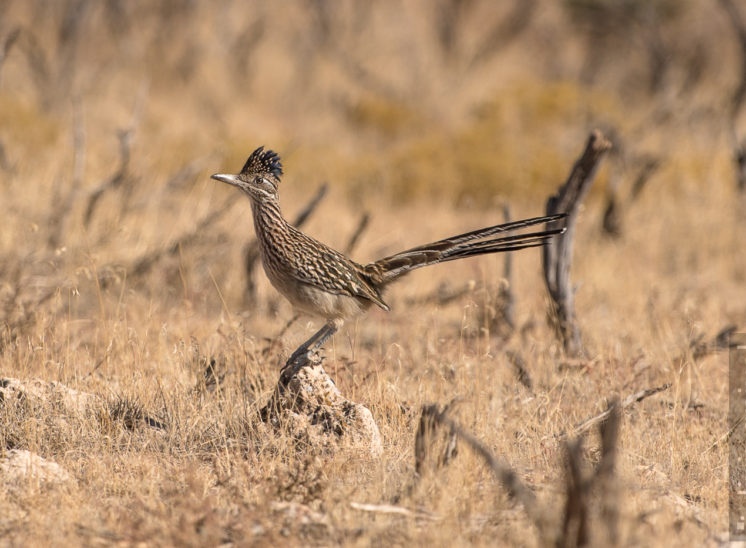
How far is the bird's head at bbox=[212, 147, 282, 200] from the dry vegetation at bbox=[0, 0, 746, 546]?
2.64 feet

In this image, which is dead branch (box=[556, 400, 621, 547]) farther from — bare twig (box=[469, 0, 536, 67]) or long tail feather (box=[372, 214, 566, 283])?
bare twig (box=[469, 0, 536, 67])

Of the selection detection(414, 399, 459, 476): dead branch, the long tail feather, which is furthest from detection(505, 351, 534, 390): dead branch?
detection(414, 399, 459, 476): dead branch

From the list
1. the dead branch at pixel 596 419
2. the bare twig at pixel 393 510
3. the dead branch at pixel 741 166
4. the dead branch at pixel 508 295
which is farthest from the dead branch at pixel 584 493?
the dead branch at pixel 741 166

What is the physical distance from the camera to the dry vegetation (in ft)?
12.1

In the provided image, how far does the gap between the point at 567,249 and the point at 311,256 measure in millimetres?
2435

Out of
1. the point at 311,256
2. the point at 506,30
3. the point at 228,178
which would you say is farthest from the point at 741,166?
the point at 506,30

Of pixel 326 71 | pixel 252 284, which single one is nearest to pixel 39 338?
pixel 252 284

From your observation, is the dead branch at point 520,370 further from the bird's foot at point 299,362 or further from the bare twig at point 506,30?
the bare twig at point 506,30

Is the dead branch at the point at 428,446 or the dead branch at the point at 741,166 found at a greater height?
the dead branch at the point at 741,166

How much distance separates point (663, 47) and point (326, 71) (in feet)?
25.8

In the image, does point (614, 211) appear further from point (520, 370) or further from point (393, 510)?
point (393, 510)

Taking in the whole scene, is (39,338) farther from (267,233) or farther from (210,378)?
(267,233)

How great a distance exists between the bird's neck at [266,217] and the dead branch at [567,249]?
222 centimetres

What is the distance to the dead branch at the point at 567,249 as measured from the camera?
6074 millimetres
